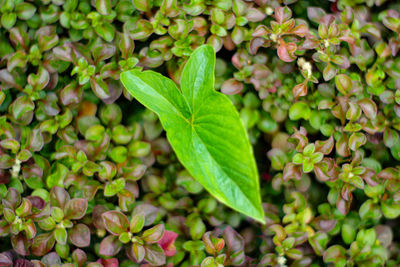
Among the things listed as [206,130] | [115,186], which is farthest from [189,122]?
[115,186]

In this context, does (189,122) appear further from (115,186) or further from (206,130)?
(115,186)

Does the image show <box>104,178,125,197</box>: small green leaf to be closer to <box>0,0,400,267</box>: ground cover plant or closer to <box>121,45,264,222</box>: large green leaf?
<box>0,0,400,267</box>: ground cover plant

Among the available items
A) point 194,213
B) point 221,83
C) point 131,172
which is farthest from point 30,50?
point 194,213

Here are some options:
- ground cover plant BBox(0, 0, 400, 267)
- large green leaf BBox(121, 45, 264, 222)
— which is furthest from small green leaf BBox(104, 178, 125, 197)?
large green leaf BBox(121, 45, 264, 222)

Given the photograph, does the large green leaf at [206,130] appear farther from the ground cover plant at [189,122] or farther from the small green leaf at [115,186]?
the small green leaf at [115,186]

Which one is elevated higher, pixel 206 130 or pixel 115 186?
pixel 206 130

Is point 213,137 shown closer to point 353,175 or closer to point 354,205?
point 353,175
